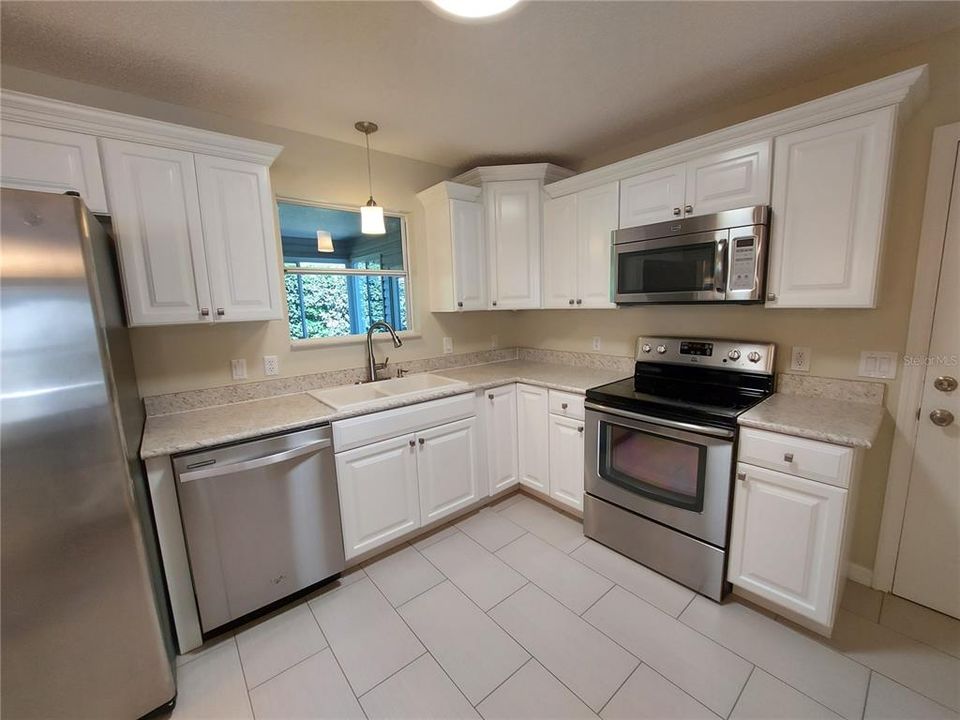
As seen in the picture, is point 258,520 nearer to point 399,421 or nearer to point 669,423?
point 399,421

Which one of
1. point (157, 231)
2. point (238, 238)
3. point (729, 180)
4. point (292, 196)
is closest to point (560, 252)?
point (729, 180)

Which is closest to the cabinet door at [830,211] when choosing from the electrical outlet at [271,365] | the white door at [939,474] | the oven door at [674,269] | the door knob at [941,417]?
the oven door at [674,269]

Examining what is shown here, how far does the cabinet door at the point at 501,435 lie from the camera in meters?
2.63

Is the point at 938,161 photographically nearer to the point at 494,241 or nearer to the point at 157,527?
the point at 494,241

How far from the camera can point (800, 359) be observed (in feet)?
6.61

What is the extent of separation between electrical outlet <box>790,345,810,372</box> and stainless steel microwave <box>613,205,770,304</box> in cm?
43

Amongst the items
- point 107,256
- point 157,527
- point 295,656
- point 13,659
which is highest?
point 107,256

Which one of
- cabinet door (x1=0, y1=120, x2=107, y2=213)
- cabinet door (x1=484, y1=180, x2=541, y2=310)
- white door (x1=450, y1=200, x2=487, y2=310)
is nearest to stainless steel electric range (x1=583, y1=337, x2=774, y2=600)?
cabinet door (x1=484, y1=180, x2=541, y2=310)

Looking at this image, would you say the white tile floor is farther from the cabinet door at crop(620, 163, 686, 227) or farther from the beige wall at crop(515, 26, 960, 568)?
the cabinet door at crop(620, 163, 686, 227)

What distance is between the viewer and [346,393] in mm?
2492

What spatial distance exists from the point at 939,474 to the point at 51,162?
389 cm

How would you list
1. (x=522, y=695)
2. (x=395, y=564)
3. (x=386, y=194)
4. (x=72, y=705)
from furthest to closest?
(x=386, y=194) < (x=395, y=564) < (x=522, y=695) < (x=72, y=705)

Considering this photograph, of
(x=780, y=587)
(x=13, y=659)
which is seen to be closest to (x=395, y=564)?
(x=13, y=659)

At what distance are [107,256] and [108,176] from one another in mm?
358
